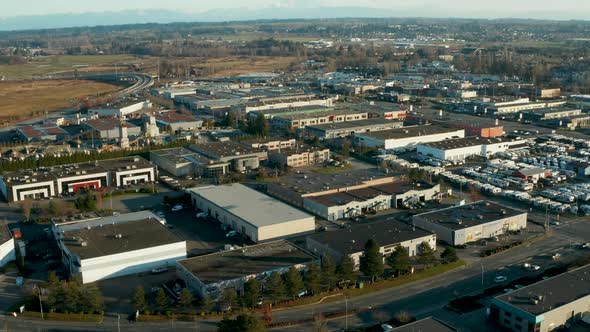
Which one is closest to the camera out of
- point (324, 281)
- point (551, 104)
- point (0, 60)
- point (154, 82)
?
point (324, 281)

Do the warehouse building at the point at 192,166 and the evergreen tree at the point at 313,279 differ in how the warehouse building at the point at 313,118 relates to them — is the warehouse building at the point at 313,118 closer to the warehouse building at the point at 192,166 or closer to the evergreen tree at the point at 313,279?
the warehouse building at the point at 192,166

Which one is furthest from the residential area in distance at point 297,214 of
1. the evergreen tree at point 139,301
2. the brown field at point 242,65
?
the brown field at point 242,65

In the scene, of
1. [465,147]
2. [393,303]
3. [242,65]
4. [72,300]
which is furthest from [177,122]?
[242,65]

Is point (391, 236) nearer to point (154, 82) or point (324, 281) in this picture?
point (324, 281)

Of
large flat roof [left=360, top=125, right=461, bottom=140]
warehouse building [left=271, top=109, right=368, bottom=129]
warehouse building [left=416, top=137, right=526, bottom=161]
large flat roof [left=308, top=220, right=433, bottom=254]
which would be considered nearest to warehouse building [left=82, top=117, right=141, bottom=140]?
warehouse building [left=271, top=109, right=368, bottom=129]

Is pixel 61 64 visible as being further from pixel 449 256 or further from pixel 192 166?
pixel 449 256

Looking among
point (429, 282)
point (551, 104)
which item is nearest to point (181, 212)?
point (429, 282)

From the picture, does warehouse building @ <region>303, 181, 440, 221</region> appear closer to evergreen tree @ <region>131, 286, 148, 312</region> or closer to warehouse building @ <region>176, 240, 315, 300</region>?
warehouse building @ <region>176, 240, 315, 300</region>
